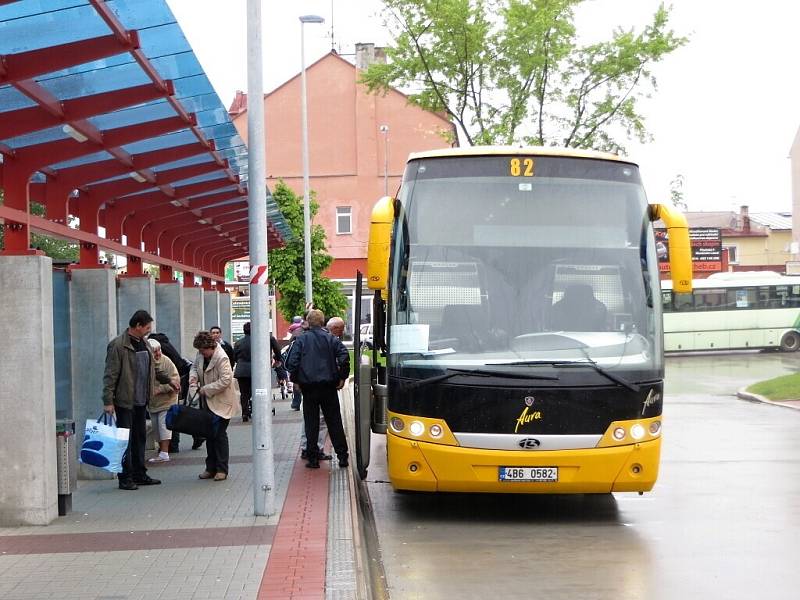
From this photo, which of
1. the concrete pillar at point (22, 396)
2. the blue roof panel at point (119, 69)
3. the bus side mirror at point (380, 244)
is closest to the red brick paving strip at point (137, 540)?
the concrete pillar at point (22, 396)

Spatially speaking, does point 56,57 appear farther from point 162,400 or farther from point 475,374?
point 162,400

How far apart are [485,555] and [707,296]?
1512 inches

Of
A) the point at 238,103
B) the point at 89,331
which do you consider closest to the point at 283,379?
the point at 89,331

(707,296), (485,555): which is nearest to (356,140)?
(707,296)

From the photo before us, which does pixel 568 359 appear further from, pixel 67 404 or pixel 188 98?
pixel 67 404

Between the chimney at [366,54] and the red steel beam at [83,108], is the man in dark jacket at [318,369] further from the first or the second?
the chimney at [366,54]

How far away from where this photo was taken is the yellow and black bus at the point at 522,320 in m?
9.98

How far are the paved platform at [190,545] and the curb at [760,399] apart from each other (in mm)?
13899

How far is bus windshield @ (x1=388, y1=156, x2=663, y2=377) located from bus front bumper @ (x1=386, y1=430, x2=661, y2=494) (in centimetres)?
73

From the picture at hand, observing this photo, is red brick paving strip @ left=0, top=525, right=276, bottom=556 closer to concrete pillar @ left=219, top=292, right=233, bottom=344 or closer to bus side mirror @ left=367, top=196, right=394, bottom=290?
bus side mirror @ left=367, top=196, right=394, bottom=290

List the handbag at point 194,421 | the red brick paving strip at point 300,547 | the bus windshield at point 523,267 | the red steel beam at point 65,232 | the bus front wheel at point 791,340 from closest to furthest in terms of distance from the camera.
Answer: the red brick paving strip at point 300,547 < the red steel beam at point 65,232 < the bus windshield at point 523,267 < the handbag at point 194,421 < the bus front wheel at point 791,340

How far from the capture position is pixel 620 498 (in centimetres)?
1200

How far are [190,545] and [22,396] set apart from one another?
221cm

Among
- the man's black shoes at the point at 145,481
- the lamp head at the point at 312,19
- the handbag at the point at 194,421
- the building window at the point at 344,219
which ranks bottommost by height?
the man's black shoes at the point at 145,481
